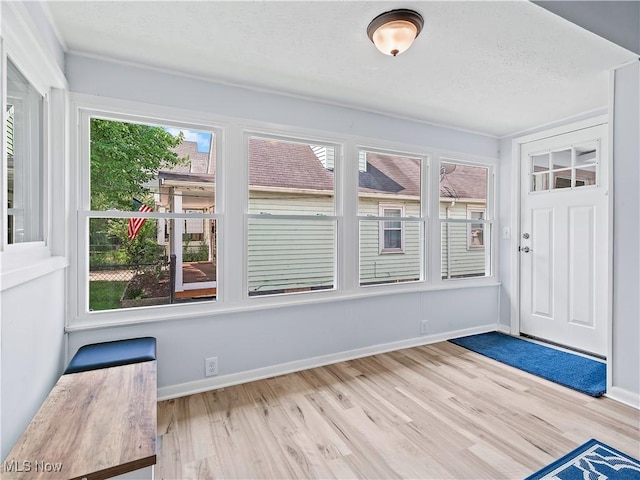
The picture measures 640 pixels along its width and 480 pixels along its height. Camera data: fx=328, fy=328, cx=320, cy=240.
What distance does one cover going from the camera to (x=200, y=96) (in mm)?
2518

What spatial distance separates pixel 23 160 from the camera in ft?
5.57

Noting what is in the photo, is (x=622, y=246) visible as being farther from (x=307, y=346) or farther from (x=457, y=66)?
(x=307, y=346)

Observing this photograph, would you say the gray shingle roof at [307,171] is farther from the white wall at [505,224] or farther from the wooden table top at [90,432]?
the wooden table top at [90,432]

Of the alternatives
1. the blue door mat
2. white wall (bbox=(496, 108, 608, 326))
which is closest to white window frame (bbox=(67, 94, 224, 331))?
the blue door mat

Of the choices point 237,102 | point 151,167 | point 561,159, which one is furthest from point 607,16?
point 151,167

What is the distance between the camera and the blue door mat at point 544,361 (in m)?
2.61

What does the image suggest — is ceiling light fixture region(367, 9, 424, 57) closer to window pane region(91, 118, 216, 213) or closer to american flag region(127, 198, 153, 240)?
window pane region(91, 118, 216, 213)

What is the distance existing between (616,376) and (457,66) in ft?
8.30

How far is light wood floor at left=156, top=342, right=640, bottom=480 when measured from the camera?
1.72 m

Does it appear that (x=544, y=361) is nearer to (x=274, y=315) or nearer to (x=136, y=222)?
(x=274, y=315)

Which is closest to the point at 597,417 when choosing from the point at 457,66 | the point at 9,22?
the point at 457,66

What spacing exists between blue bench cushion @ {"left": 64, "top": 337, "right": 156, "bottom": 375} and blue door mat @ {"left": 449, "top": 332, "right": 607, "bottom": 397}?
9.81 feet

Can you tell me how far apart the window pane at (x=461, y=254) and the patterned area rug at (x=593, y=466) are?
2070 millimetres

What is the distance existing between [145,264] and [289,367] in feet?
4.70
